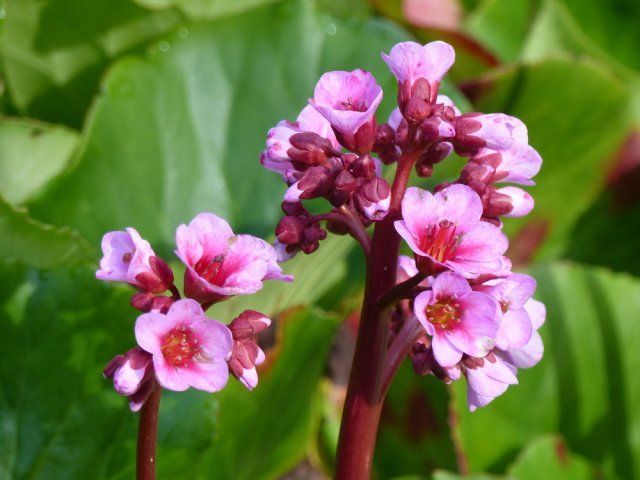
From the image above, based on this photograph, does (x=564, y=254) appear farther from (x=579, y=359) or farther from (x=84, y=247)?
(x=84, y=247)

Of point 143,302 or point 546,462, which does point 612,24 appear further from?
point 143,302

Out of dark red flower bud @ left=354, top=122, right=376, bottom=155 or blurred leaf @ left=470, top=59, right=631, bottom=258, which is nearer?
dark red flower bud @ left=354, top=122, right=376, bottom=155

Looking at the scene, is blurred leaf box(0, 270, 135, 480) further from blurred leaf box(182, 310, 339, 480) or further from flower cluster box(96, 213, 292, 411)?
flower cluster box(96, 213, 292, 411)

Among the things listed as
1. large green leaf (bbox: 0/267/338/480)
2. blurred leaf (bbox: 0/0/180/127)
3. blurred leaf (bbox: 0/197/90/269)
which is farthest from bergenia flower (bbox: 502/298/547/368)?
blurred leaf (bbox: 0/0/180/127)

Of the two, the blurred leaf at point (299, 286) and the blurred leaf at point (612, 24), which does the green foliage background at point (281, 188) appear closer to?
the blurred leaf at point (299, 286)

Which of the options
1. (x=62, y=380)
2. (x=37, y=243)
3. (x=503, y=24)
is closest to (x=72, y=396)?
(x=62, y=380)

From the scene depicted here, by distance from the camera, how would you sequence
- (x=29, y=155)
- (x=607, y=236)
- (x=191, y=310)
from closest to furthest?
(x=191, y=310)
(x=29, y=155)
(x=607, y=236)
